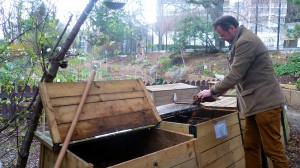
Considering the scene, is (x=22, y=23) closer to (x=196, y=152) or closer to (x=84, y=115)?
(x=84, y=115)

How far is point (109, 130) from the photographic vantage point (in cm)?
247

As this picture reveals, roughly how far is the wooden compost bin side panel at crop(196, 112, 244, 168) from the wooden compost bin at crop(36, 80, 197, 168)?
1.32 ft

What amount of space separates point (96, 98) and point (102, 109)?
4.4 inches

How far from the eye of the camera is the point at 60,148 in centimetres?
219

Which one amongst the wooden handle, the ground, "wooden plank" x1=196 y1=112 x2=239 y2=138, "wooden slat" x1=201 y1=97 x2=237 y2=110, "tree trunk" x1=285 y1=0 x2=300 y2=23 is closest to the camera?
the wooden handle

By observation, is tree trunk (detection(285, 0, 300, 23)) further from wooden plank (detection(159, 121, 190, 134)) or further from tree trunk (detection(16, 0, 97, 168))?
tree trunk (detection(16, 0, 97, 168))

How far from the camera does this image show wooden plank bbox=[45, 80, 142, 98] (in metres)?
2.38

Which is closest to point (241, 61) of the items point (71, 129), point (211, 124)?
point (211, 124)

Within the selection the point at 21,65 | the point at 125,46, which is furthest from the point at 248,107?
the point at 125,46

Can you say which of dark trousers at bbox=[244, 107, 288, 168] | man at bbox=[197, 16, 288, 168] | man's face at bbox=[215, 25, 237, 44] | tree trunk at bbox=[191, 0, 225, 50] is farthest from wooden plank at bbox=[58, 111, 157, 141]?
tree trunk at bbox=[191, 0, 225, 50]

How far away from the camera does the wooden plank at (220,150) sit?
2.97 m

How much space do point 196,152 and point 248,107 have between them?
0.91m

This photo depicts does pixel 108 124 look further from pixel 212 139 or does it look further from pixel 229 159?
pixel 229 159

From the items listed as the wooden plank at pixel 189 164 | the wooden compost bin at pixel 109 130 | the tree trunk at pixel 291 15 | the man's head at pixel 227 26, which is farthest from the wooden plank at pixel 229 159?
the tree trunk at pixel 291 15
